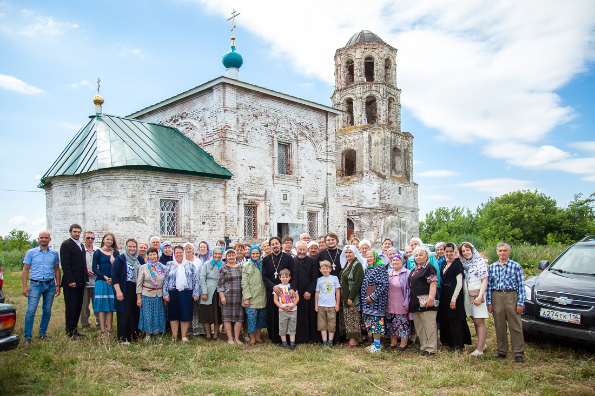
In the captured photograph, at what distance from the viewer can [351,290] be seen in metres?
6.84

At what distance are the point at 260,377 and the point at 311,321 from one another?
1886mm

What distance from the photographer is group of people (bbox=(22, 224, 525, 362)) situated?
638cm

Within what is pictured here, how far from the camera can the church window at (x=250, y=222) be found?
15203 mm

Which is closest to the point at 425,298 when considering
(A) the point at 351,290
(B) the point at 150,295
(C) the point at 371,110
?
(A) the point at 351,290

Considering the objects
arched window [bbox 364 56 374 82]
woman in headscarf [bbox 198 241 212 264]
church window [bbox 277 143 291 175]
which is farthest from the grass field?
arched window [bbox 364 56 374 82]

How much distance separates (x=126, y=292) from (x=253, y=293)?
1.89 meters

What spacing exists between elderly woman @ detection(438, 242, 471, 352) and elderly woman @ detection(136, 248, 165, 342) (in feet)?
13.4

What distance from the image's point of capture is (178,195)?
44.1 feet

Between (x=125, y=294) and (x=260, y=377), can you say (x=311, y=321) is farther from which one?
(x=125, y=294)

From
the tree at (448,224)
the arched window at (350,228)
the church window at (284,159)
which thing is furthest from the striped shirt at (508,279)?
the tree at (448,224)

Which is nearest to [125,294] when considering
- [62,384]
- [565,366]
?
[62,384]

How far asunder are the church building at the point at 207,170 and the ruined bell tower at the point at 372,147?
26.3ft

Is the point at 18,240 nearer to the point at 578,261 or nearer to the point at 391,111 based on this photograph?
the point at 391,111

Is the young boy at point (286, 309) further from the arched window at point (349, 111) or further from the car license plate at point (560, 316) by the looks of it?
the arched window at point (349, 111)
